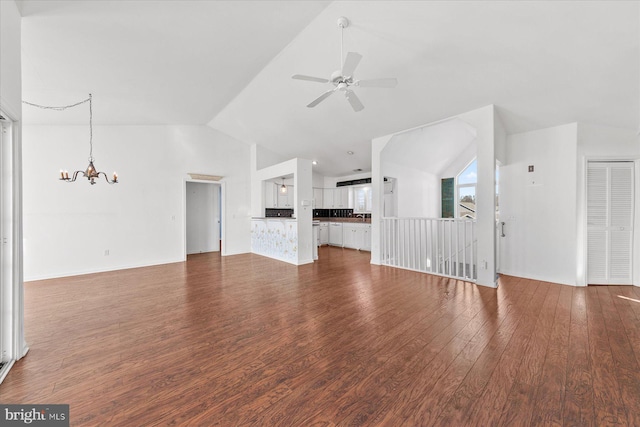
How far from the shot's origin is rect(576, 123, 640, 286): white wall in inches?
151

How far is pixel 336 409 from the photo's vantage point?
155 centimetres

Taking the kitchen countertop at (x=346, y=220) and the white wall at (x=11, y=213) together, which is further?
the kitchen countertop at (x=346, y=220)

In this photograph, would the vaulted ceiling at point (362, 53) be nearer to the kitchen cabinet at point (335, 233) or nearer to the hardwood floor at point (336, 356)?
the hardwood floor at point (336, 356)

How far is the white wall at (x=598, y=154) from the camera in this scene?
3.83m

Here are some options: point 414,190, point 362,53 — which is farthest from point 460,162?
point 362,53

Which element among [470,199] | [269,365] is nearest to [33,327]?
[269,365]

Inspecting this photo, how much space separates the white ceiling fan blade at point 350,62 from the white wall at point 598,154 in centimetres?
393

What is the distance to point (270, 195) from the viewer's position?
7.48 meters

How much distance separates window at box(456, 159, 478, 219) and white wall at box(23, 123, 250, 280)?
21.9 feet

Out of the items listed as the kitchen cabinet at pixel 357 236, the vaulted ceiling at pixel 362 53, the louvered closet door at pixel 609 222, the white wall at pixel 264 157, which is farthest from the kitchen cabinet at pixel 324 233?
the louvered closet door at pixel 609 222

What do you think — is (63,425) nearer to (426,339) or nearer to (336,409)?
(336,409)

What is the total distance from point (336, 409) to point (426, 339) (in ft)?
3.99

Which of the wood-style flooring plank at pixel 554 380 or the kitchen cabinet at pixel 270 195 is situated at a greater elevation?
the kitchen cabinet at pixel 270 195

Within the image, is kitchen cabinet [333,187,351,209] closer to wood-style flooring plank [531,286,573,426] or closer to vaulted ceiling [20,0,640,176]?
vaulted ceiling [20,0,640,176]
